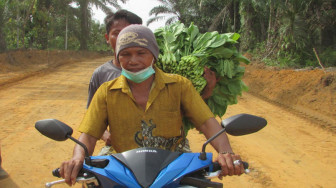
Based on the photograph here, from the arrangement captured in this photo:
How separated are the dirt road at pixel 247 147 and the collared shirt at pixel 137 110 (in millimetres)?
2399

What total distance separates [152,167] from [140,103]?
0.72 meters

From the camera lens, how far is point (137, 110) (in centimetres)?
216

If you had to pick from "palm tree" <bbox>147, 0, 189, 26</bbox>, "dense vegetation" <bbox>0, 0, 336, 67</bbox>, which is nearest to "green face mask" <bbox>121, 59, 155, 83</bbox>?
"dense vegetation" <bbox>0, 0, 336, 67</bbox>

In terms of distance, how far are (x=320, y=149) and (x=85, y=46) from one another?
27.1m

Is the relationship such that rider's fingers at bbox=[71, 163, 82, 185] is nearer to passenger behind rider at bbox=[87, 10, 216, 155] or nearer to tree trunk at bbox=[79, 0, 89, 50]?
passenger behind rider at bbox=[87, 10, 216, 155]

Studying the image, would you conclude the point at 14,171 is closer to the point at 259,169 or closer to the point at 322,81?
the point at 259,169

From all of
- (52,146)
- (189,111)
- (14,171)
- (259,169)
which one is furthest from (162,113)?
(52,146)

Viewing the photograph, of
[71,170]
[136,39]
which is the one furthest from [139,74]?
[71,170]

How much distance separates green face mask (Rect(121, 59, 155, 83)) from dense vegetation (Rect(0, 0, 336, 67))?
42.1 ft

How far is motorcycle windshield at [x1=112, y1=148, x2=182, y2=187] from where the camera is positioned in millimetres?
1514

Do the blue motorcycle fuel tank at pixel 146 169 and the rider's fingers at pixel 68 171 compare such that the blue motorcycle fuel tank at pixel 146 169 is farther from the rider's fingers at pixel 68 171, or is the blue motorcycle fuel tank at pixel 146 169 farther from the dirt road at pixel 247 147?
the dirt road at pixel 247 147

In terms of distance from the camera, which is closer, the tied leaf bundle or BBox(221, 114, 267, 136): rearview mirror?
BBox(221, 114, 267, 136): rearview mirror

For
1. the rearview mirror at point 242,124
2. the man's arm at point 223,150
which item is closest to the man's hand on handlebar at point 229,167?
the man's arm at point 223,150

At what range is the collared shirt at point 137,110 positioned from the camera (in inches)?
85.0
